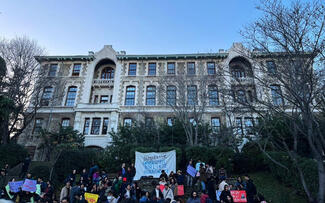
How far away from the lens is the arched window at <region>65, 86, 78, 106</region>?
86.7 feet

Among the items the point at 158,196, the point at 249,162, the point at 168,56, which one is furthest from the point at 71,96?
the point at 249,162

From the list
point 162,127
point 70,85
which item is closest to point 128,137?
point 162,127

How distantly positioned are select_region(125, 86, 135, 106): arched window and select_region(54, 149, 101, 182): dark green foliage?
30.0 feet

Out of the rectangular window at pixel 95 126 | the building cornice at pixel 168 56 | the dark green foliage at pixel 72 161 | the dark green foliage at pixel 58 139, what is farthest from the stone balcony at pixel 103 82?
the dark green foliage at pixel 72 161

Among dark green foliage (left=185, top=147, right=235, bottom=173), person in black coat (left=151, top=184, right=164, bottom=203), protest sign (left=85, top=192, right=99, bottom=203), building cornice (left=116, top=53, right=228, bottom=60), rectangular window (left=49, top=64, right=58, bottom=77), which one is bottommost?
protest sign (left=85, top=192, right=99, bottom=203)

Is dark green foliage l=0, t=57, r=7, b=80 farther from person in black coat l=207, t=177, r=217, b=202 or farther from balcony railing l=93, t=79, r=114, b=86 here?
person in black coat l=207, t=177, r=217, b=202

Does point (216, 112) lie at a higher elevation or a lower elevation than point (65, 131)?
higher

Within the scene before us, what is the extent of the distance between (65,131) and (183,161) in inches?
501

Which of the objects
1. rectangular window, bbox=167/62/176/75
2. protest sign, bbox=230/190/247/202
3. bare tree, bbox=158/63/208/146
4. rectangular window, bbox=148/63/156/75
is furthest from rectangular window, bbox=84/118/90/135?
protest sign, bbox=230/190/247/202

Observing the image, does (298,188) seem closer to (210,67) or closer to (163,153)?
(163,153)

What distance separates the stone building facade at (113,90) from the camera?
2391cm

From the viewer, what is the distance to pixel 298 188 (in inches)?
440

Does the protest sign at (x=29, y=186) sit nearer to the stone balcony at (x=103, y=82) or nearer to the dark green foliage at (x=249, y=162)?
the dark green foliage at (x=249, y=162)

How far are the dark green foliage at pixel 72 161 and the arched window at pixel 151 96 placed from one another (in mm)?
9916
